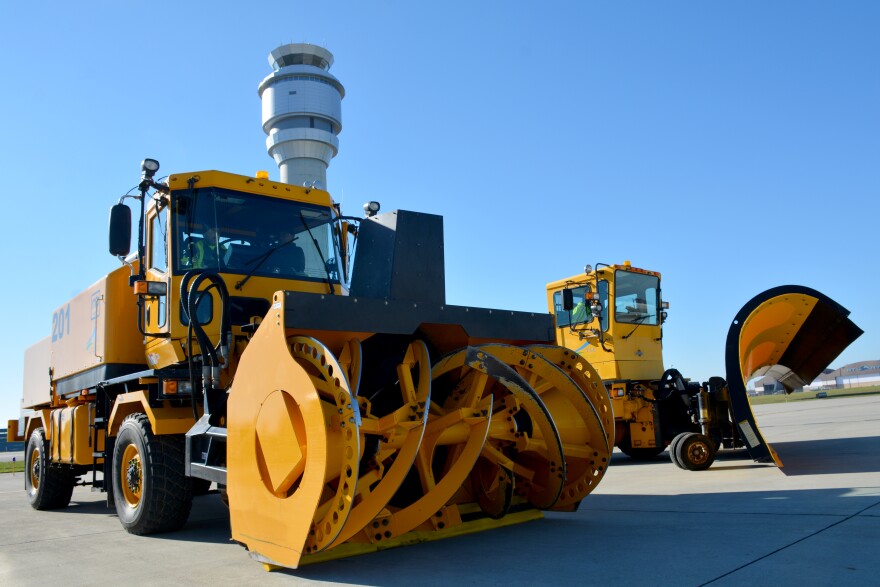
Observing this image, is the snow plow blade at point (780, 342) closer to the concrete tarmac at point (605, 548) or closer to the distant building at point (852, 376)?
the concrete tarmac at point (605, 548)

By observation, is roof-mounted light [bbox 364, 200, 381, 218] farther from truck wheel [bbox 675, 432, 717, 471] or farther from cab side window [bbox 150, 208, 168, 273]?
truck wheel [bbox 675, 432, 717, 471]

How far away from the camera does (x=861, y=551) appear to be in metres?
3.87

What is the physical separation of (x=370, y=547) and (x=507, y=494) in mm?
1179

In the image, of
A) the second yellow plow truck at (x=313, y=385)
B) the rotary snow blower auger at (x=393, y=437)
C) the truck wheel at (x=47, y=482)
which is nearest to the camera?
the rotary snow blower auger at (x=393, y=437)

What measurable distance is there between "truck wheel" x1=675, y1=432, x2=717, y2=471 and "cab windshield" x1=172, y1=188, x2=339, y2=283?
5223 millimetres

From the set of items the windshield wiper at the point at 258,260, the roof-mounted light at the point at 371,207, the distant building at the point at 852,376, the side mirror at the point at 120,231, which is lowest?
the distant building at the point at 852,376

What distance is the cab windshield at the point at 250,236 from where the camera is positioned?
608 centimetres

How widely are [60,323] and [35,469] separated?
81.9 inches

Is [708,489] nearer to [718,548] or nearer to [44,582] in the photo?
[718,548]

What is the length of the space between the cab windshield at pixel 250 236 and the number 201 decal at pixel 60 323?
386cm

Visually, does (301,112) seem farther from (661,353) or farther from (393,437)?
(393,437)

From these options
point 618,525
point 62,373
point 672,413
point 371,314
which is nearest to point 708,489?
point 618,525

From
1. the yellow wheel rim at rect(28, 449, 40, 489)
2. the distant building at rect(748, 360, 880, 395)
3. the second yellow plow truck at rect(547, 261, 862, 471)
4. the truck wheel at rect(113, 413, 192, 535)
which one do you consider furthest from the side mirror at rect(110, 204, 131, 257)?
the distant building at rect(748, 360, 880, 395)

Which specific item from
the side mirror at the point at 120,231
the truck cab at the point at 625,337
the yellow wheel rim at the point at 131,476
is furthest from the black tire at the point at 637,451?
the side mirror at the point at 120,231
